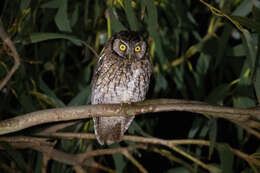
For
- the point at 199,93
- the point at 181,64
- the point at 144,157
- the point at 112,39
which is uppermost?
the point at 112,39

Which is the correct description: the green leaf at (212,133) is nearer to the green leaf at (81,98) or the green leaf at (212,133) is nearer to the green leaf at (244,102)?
the green leaf at (244,102)

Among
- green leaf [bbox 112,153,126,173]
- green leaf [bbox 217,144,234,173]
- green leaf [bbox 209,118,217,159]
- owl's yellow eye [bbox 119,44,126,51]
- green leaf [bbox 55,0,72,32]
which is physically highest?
green leaf [bbox 55,0,72,32]

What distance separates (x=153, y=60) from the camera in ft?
9.97

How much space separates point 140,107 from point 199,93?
1.25 meters

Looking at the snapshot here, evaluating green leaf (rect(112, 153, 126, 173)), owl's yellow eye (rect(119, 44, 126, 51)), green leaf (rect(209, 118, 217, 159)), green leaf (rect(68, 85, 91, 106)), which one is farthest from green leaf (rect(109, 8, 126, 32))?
green leaf (rect(112, 153, 126, 173))

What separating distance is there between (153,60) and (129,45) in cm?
89

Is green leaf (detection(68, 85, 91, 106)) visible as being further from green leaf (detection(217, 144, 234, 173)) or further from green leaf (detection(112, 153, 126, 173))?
green leaf (detection(217, 144, 234, 173))

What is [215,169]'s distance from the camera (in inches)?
89.4

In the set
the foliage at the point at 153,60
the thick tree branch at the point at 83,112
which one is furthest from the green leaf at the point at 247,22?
the thick tree branch at the point at 83,112

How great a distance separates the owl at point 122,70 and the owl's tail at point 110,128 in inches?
2.7

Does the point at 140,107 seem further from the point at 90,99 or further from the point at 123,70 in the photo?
the point at 90,99

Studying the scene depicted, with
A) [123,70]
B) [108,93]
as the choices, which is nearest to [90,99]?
[108,93]

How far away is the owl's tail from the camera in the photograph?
241cm

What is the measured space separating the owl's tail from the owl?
68 mm
